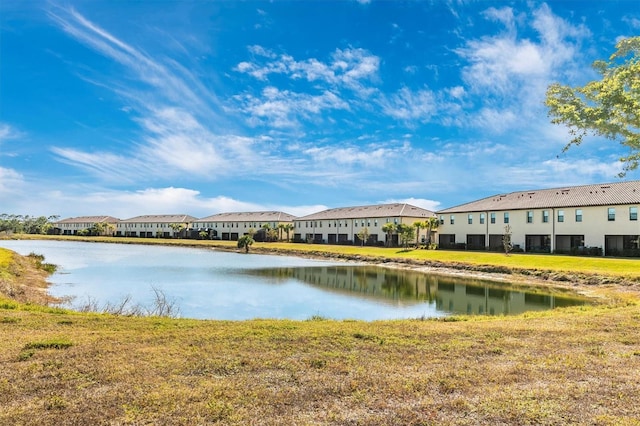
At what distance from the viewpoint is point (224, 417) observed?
4.91m

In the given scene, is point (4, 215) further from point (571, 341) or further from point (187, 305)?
point (571, 341)

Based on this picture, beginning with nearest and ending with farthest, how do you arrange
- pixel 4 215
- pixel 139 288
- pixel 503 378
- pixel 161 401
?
pixel 161 401 → pixel 503 378 → pixel 139 288 → pixel 4 215

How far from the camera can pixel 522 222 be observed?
155 ft

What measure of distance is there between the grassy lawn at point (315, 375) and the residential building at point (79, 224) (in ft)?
444

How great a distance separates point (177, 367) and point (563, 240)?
48.2 metres

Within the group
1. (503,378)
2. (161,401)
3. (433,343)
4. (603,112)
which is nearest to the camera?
(161,401)

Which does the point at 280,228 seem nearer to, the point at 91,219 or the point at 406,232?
the point at 406,232

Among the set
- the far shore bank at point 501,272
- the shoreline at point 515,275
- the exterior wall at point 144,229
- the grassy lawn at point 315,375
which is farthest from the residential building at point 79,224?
the grassy lawn at point 315,375

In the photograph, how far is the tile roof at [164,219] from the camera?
11746 centimetres

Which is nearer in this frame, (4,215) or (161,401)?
(161,401)

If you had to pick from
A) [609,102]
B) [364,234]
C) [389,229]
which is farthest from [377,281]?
[364,234]

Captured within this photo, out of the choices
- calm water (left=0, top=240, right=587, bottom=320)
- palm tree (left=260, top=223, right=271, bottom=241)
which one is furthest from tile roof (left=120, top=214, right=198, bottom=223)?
calm water (left=0, top=240, right=587, bottom=320)

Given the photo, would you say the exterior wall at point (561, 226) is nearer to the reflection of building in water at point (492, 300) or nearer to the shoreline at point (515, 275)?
the shoreline at point (515, 275)

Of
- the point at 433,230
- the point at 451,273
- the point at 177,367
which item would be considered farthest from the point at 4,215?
the point at 177,367
